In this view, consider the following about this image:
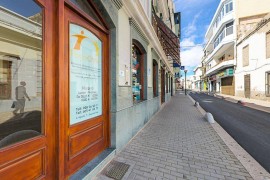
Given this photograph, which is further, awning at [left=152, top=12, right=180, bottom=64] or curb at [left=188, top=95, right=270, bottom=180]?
awning at [left=152, top=12, right=180, bottom=64]

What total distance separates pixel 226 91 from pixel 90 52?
30764mm

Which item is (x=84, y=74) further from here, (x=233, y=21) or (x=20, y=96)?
(x=233, y=21)

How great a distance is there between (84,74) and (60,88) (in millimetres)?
752

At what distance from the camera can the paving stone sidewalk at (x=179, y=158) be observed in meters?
2.90

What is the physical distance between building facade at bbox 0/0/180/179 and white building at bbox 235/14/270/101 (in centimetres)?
1758

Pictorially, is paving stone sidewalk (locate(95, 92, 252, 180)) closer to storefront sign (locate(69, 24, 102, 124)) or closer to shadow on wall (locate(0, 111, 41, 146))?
storefront sign (locate(69, 24, 102, 124))

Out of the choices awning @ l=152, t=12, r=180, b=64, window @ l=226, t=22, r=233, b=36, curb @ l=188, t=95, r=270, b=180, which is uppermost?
window @ l=226, t=22, r=233, b=36

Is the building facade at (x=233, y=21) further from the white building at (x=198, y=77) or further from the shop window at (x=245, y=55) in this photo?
the white building at (x=198, y=77)

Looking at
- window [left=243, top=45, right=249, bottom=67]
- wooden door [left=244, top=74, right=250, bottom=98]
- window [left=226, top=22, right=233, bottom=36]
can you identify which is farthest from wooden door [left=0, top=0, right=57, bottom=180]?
window [left=226, top=22, right=233, bottom=36]

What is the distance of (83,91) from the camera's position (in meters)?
2.97

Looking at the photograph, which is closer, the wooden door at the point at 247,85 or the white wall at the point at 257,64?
the white wall at the point at 257,64

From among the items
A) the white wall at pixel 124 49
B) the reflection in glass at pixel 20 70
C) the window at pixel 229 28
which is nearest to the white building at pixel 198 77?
the window at pixel 229 28

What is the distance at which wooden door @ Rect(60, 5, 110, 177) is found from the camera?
2525mm

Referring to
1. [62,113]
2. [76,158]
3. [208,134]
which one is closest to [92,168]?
[76,158]
